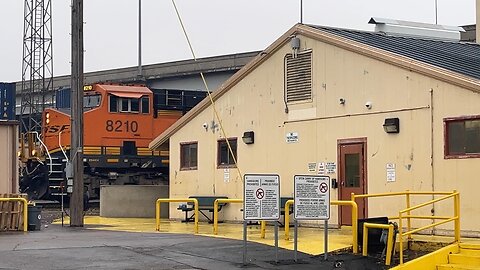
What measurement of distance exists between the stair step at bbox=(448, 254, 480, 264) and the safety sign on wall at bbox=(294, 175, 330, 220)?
87.4 inches

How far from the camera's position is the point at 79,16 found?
21578 mm

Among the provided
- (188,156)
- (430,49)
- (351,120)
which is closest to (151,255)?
(351,120)

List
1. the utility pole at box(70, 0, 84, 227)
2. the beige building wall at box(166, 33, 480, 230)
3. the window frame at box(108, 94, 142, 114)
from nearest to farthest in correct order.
Answer: the beige building wall at box(166, 33, 480, 230) → the utility pole at box(70, 0, 84, 227) → the window frame at box(108, 94, 142, 114)

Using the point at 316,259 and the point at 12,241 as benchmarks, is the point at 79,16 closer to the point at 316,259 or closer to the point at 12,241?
the point at 12,241

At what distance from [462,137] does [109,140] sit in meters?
17.3

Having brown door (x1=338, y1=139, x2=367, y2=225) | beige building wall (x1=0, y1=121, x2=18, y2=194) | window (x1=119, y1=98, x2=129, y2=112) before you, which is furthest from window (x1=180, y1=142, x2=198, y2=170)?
brown door (x1=338, y1=139, x2=367, y2=225)

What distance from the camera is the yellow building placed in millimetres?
16641

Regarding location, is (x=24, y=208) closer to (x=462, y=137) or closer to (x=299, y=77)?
(x=299, y=77)

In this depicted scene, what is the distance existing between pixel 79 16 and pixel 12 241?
7440 mm

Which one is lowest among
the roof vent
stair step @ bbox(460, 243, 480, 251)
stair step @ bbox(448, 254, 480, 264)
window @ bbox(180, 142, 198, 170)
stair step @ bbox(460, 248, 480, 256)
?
stair step @ bbox(448, 254, 480, 264)

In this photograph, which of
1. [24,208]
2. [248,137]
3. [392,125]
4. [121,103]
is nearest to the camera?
[392,125]

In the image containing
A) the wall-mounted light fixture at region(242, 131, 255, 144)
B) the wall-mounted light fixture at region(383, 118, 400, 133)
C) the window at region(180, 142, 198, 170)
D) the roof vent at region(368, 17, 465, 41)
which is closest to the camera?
the wall-mounted light fixture at region(383, 118, 400, 133)

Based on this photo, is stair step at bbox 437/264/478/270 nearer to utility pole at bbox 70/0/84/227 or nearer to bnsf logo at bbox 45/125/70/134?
utility pole at bbox 70/0/84/227

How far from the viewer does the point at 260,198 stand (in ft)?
44.4
